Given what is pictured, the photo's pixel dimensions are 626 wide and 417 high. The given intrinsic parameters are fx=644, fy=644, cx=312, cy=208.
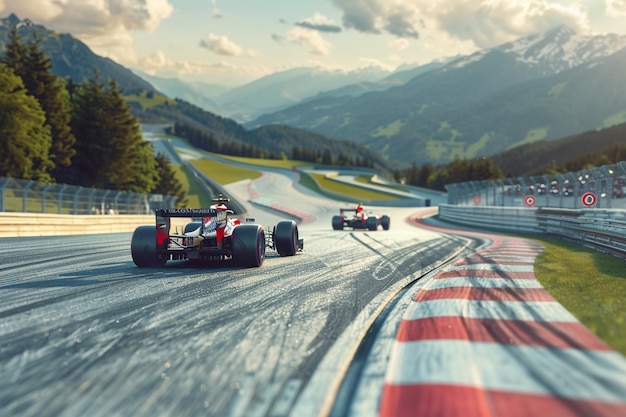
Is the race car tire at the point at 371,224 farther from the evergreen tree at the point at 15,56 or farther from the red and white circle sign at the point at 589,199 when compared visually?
the evergreen tree at the point at 15,56

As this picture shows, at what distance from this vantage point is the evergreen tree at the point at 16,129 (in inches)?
1742

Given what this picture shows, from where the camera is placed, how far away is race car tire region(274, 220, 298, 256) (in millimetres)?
13844

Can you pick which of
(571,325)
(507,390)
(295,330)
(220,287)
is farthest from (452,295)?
(507,390)

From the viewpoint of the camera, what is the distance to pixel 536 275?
32.6ft

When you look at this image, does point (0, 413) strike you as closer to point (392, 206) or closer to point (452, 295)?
point (452, 295)

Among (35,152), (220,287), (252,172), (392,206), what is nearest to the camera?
(220,287)

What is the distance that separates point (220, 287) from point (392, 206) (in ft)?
203

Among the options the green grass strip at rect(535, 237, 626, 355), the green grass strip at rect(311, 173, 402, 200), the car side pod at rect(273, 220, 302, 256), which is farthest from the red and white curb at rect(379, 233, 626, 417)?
the green grass strip at rect(311, 173, 402, 200)

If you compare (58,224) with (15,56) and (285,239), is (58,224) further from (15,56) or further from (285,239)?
(15,56)

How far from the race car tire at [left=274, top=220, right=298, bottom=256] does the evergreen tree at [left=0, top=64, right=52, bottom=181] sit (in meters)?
36.4

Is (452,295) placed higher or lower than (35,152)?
lower

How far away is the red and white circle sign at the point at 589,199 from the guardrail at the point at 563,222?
785mm

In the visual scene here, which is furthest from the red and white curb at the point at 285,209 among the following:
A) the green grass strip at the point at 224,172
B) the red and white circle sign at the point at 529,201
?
the red and white circle sign at the point at 529,201

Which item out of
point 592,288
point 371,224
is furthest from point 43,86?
point 592,288
